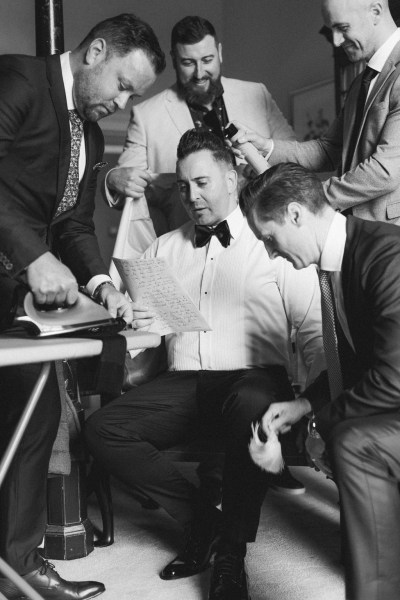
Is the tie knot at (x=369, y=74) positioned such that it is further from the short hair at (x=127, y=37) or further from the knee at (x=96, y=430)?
the knee at (x=96, y=430)

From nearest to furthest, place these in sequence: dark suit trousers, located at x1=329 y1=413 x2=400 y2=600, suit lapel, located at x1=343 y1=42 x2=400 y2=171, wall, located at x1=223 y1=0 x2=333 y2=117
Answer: dark suit trousers, located at x1=329 y1=413 x2=400 y2=600, suit lapel, located at x1=343 y1=42 x2=400 y2=171, wall, located at x1=223 y1=0 x2=333 y2=117

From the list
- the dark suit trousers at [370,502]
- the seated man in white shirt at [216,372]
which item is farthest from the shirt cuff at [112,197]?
the dark suit trousers at [370,502]

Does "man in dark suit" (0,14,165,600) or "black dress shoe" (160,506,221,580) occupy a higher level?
"man in dark suit" (0,14,165,600)

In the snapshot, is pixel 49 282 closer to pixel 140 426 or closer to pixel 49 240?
pixel 49 240

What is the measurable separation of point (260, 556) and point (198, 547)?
225 millimetres

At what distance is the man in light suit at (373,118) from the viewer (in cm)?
255

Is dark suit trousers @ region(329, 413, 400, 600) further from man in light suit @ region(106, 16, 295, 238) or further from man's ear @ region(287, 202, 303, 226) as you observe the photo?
man in light suit @ region(106, 16, 295, 238)

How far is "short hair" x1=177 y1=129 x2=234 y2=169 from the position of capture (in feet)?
9.34

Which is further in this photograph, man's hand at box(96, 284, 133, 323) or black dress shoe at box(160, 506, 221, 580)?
black dress shoe at box(160, 506, 221, 580)

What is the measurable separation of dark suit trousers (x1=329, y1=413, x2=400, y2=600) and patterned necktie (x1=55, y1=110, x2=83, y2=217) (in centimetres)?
105

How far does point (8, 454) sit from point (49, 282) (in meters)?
0.39

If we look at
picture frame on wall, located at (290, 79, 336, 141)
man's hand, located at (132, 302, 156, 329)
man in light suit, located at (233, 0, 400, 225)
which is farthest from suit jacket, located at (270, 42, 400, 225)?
picture frame on wall, located at (290, 79, 336, 141)

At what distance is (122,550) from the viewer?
8.67 ft

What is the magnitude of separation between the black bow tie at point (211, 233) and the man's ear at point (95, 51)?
0.79 metres
